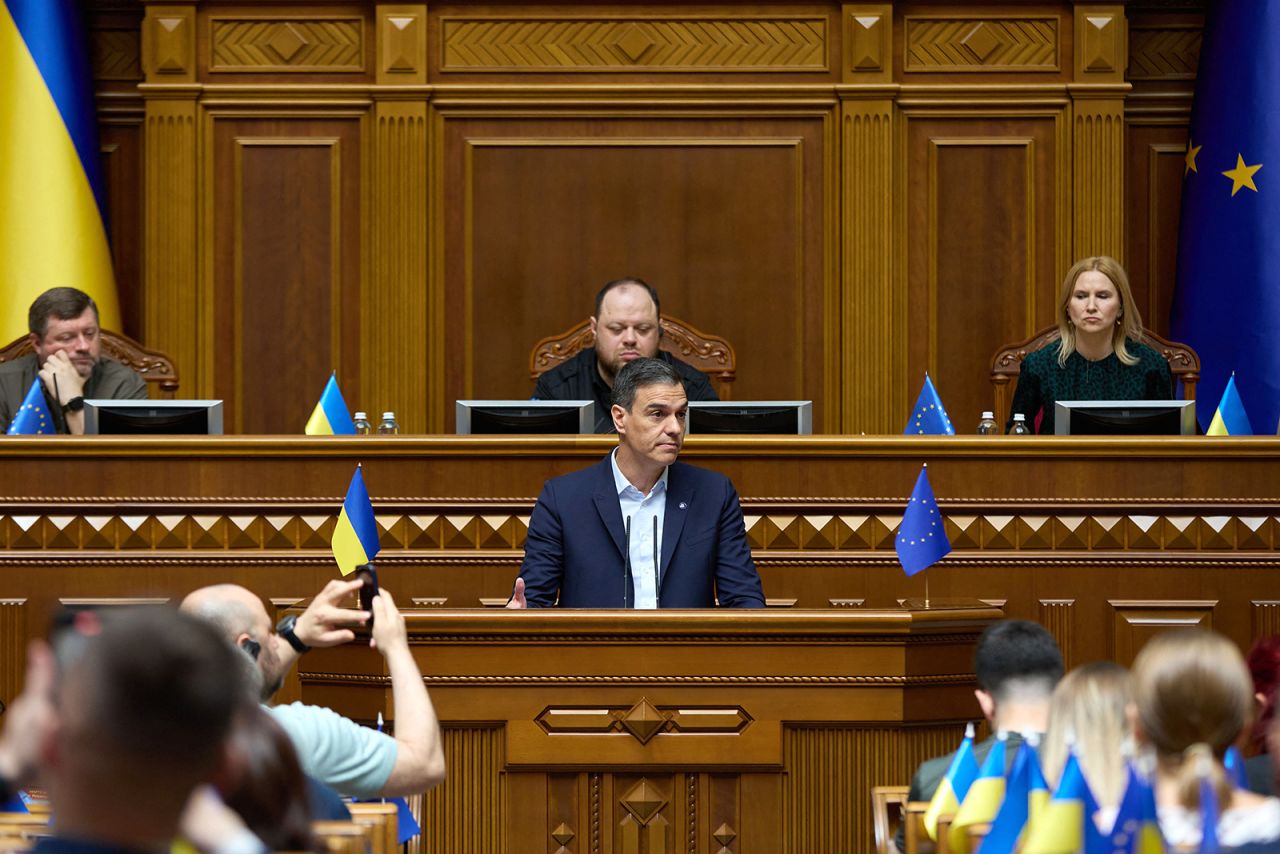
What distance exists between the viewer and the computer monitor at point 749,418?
5.95 meters

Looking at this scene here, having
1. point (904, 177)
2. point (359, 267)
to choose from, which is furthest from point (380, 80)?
point (904, 177)

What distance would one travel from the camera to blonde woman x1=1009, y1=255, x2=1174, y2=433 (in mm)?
6609

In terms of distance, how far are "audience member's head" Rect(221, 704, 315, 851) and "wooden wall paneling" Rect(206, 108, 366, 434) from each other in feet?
21.5

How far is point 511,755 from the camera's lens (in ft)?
13.9

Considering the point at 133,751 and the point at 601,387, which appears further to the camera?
the point at 601,387

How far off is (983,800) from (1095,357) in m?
4.10

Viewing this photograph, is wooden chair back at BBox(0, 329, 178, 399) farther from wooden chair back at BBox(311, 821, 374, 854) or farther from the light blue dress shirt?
wooden chair back at BBox(311, 821, 374, 854)

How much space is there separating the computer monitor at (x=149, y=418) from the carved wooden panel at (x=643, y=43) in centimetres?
314

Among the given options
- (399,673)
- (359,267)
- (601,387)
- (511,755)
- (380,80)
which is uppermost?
(380,80)

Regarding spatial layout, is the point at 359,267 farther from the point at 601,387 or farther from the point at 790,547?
the point at 790,547

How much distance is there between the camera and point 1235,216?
8.22 m

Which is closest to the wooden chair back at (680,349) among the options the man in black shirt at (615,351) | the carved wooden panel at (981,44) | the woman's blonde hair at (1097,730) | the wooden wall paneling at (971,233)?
the man in black shirt at (615,351)

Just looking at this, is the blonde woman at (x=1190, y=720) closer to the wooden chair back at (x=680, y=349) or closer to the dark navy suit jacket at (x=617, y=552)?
the dark navy suit jacket at (x=617, y=552)

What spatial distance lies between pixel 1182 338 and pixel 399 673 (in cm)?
608
